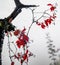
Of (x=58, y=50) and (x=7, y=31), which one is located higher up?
(x=7, y=31)

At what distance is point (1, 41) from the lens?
7.65ft

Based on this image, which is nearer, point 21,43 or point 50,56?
point 21,43

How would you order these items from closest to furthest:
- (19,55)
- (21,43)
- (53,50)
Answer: (21,43) < (19,55) < (53,50)

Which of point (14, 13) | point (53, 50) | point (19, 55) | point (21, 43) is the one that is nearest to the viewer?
point (14, 13)

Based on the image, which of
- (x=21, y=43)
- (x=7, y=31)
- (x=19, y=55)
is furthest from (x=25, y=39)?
(x=19, y=55)

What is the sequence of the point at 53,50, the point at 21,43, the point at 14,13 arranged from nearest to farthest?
the point at 14,13, the point at 21,43, the point at 53,50

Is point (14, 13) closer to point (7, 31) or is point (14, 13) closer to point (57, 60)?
point (7, 31)

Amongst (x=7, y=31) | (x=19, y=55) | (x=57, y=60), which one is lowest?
(x=57, y=60)

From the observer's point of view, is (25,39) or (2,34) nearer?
(2,34)

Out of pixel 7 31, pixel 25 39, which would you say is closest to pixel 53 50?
pixel 25 39

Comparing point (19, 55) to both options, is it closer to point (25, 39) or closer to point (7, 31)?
point (25, 39)

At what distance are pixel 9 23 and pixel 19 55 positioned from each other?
91 cm

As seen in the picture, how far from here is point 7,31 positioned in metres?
2.38

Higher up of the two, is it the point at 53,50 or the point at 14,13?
the point at 14,13
